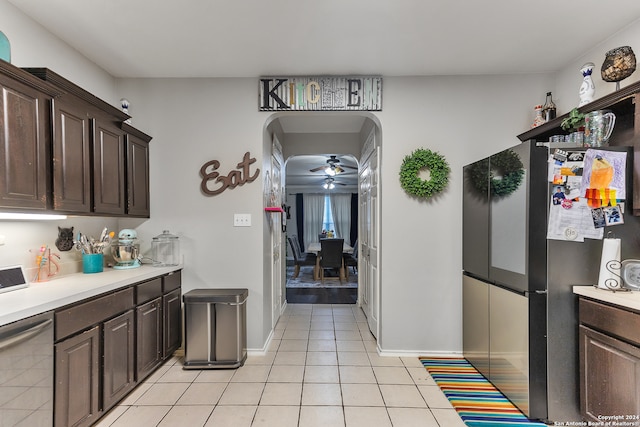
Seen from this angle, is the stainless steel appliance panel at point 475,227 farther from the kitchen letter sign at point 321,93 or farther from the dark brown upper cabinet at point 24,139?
the dark brown upper cabinet at point 24,139

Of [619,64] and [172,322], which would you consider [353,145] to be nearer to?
[619,64]

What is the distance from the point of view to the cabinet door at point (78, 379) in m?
1.62

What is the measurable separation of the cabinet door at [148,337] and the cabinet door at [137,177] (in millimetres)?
800

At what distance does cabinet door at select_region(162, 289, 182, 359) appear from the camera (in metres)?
2.63

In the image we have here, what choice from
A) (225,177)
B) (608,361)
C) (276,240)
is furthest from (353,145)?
(608,361)

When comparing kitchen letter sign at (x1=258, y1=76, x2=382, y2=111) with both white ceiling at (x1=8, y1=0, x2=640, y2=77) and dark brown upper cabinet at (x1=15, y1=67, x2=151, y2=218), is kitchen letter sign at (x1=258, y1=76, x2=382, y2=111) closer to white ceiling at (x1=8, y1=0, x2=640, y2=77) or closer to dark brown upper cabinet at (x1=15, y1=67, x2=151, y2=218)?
white ceiling at (x1=8, y1=0, x2=640, y2=77)

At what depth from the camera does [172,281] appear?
9.00ft

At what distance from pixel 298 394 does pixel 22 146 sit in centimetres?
224

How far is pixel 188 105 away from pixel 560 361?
340 centimetres

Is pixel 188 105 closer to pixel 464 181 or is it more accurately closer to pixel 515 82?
pixel 464 181

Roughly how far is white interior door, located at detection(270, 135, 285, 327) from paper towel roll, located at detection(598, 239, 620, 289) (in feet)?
8.96

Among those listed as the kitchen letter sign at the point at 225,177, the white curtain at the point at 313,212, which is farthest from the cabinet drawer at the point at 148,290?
the white curtain at the point at 313,212

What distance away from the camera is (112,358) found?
2.01m

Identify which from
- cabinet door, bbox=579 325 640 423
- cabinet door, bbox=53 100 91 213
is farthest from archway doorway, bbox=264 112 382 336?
cabinet door, bbox=579 325 640 423
